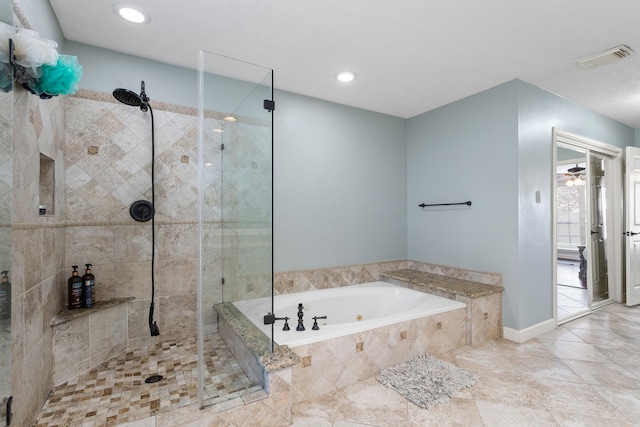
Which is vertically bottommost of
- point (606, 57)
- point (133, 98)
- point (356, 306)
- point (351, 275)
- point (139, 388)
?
point (139, 388)

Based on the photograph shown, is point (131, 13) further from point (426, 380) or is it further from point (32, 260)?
point (426, 380)

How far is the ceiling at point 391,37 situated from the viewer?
6.13 ft

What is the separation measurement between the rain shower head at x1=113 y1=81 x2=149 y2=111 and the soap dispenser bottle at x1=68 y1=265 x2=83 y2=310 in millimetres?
1241

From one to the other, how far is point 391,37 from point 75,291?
279 centimetres

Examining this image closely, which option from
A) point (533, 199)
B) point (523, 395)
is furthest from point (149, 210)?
point (533, 199)

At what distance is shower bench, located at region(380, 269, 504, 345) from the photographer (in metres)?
2.71

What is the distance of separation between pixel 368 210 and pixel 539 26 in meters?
2.18

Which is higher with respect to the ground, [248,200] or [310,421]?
[248,200]

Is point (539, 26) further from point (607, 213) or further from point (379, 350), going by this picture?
point (607, 213)

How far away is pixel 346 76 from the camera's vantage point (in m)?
2.77

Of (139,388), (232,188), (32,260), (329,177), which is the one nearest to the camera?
(32,260)

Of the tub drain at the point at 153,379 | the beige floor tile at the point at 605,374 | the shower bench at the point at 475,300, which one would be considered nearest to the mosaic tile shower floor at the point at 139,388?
the tub drain at the point at 153,379

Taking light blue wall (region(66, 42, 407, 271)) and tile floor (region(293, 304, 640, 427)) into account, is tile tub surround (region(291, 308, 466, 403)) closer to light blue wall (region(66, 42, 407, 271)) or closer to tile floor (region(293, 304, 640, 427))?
tile floor (region(293, 304, 640, 427))

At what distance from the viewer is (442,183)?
138 inches
